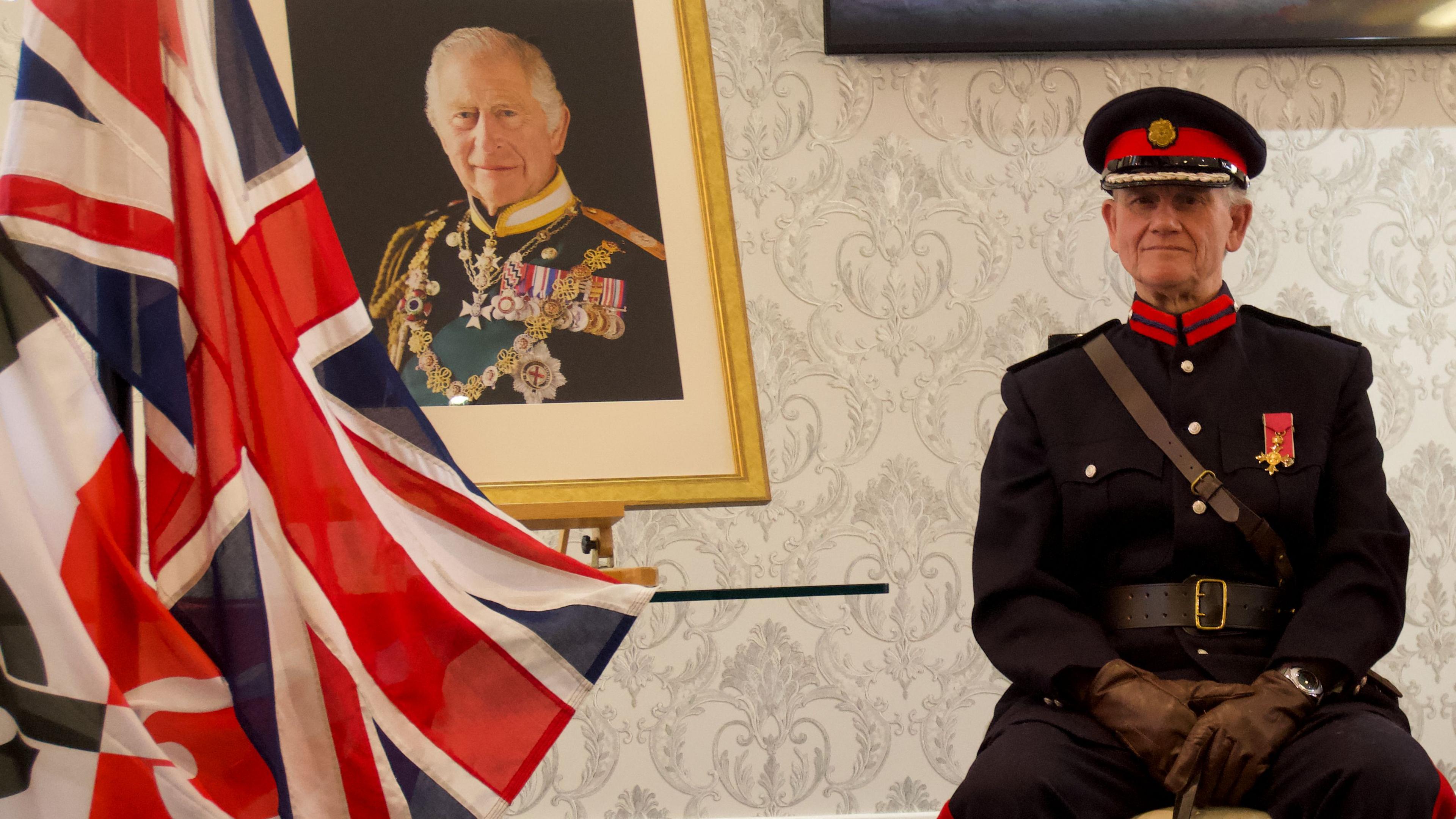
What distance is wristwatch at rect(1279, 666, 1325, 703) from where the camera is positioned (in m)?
1.43

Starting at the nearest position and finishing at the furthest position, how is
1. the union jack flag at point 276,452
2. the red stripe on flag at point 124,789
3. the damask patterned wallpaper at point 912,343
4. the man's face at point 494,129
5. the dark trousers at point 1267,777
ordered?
the red stripe on flag at point 124,789 < the union jack flag at point 276,452 < the dark trousers at point 1267,777 < the man's face at point 494,129 < the damask patterned wallpaper at point 912,343

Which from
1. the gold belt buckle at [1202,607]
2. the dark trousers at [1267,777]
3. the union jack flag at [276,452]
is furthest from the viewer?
the gold belt buckle at [1202,607]

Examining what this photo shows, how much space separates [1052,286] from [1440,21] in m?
1.07

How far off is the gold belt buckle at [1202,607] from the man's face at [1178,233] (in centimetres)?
43

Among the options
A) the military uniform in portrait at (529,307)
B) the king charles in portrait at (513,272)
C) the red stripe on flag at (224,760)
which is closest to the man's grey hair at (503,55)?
the king charles in portrait at (513,272)

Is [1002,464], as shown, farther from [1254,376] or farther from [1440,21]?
[1440,21]

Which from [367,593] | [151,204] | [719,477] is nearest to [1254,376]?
[719,477]

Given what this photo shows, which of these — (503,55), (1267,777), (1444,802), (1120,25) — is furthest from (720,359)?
(1120,25)

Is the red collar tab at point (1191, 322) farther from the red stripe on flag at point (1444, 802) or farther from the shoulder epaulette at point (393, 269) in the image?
the shoulder epaulette at point (393, 269)

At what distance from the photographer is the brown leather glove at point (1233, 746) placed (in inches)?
53.4

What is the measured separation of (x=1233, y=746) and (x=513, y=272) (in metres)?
1.15

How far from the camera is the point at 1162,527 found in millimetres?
1631

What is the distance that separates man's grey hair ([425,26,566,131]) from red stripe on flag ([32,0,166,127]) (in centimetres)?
57

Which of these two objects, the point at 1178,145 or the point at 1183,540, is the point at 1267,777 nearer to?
the point at 1183,540
